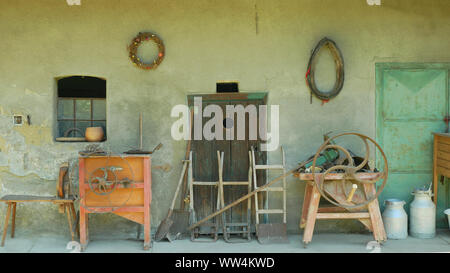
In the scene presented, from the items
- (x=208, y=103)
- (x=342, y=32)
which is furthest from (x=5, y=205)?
(x=342, y=32)

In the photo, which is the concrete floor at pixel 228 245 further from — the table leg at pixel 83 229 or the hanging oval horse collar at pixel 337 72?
the hanging oval horse collar at pixel 337 72

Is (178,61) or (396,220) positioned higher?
(178,61)

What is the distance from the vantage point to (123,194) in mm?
5867

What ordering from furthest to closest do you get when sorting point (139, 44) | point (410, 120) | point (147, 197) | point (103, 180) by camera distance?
point (410, 120)
point (139, 44)
point (147, 197)
point (103, 180)

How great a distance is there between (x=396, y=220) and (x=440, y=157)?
1152 millimetres

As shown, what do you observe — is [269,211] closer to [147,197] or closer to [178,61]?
[147,197]

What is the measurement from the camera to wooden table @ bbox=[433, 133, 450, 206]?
6277 mm

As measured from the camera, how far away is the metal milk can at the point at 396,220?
20.7ft

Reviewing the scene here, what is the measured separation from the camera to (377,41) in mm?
6582

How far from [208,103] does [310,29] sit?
186 cm

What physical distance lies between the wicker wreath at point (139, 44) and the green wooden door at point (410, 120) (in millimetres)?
3229

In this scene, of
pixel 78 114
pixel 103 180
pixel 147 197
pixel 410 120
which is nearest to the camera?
pixel 103 180

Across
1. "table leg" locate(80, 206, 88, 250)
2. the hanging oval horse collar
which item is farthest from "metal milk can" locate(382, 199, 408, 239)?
"table leg" locate(80, 206, 88, 250)

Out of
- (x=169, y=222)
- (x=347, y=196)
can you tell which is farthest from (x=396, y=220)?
(x=169, y=222)
